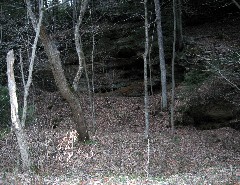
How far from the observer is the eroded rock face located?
18156 mm

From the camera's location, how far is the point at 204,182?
947 cm

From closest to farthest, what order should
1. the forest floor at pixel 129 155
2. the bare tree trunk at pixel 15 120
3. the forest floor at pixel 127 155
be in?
the forest floor at pixel 127 155, the forest floor at pixel 129 155, the bare tree trunk at pixel 15 120

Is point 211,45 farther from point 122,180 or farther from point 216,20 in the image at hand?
point 122,180

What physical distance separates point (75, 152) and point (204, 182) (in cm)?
696

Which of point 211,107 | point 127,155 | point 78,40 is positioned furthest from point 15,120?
point 211,107

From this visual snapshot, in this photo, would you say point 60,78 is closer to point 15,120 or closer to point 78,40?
point 78,40

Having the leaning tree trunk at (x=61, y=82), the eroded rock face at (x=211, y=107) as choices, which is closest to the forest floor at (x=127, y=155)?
the eroded rock face at (x=211, y=107)

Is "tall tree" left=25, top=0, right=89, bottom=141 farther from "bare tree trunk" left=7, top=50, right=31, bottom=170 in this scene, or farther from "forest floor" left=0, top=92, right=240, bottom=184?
"bare tree trunk" left=7, top=50, right=31, bottom=170

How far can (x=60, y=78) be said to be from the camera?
48.9 feet

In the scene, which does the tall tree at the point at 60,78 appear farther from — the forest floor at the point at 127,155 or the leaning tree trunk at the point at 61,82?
the forest floor at the point at 127,155

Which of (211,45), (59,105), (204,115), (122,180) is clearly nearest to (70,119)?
(59,105)

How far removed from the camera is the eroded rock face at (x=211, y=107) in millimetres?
18156

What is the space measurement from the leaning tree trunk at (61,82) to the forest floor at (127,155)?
2.56 feet

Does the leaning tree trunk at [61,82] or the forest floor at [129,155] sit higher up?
the leaning tree trunk at [61,82]
